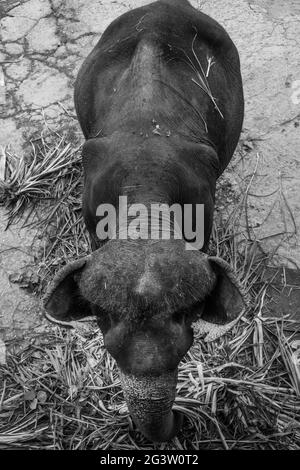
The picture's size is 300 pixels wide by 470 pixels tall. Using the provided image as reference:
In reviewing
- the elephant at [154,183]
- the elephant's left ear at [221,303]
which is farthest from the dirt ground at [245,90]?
the elephant's left ear at [221,303]

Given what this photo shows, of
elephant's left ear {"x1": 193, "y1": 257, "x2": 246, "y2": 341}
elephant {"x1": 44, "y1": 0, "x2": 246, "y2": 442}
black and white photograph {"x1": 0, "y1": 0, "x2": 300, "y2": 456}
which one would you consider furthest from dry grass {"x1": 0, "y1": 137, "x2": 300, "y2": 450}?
elephant's left ear {"x1": 193, "y1": 257, "x2": 246, "y2": 341}

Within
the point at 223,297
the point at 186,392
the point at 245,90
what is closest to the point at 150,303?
the point at 223,297

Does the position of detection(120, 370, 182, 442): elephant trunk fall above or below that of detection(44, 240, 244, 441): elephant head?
below

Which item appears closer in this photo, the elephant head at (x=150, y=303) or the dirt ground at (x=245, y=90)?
the elephant head at (x=150, y=303)

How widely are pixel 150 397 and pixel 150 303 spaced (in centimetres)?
41

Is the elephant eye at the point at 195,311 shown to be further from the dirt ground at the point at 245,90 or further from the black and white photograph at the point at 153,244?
the dirt ground at the point at 245,90

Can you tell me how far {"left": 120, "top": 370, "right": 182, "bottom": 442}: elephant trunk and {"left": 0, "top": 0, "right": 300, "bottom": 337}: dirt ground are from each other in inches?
77.8

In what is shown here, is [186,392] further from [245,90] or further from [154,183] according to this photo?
[245,90]

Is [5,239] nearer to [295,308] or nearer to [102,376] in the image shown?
[102,376]

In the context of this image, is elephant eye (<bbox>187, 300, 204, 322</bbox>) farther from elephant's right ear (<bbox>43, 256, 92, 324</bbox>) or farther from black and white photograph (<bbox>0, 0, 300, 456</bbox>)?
elephant's right ear (<bbox>43, 256, 92, 324</bbox>)

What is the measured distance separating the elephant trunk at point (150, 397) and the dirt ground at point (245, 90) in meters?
1.98

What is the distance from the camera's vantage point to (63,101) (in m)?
5.74

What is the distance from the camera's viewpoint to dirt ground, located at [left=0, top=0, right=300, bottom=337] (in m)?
4.82

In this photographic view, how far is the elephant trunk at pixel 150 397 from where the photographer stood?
2.55 meters
